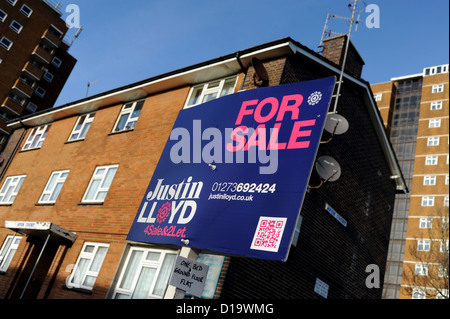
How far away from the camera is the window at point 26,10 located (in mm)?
49469

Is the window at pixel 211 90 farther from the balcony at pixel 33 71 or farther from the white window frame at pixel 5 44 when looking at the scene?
the balcony at pixel 33 71

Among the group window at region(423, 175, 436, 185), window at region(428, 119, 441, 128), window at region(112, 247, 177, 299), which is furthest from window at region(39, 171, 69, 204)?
window at region(428, 119, 441, 128)

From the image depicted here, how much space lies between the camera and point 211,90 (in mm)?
14297

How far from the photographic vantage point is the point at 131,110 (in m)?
16.9

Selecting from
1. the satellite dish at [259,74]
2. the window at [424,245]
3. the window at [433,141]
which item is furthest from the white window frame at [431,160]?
the satellite dish at [259,74]

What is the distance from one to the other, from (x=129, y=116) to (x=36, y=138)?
797cm

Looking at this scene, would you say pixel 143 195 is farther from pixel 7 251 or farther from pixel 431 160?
pixel 431 160

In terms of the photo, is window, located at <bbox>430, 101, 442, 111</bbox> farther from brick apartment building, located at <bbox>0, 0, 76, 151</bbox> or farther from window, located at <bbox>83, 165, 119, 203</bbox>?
window, located at <bbox>83, 165, 119, 203</bbox>

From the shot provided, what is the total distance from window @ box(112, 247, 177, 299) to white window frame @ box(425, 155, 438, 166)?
5407 centimetres

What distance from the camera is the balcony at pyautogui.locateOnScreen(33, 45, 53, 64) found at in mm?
50906

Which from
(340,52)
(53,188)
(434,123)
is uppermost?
(434,123)

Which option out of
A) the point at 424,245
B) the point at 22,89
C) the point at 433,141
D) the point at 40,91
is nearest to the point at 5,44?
the point at 22,89

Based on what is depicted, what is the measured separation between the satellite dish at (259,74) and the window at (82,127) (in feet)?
30.6

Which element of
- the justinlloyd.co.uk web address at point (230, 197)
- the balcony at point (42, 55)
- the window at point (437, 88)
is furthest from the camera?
the window at point (437, 88)
